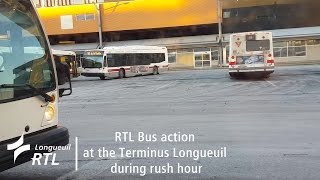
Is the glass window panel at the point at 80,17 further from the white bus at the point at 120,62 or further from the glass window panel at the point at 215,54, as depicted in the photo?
the white bus at the point at 120,62

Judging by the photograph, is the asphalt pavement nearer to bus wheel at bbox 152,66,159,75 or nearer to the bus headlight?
the bus headlight

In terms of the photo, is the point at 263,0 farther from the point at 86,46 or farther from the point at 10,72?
the point at 10,72

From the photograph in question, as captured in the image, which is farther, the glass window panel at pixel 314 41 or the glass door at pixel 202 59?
the glass door at pixel 202 59

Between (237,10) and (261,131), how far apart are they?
47.7 meters

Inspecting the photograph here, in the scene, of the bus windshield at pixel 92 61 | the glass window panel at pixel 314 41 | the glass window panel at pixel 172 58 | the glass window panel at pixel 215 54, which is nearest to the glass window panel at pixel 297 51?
the glass window panel at pixel 314 41

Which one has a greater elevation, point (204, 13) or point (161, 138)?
point (204, 13)

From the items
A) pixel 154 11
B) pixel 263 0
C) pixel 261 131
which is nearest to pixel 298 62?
pixel 263 0

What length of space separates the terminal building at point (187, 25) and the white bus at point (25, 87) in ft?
156

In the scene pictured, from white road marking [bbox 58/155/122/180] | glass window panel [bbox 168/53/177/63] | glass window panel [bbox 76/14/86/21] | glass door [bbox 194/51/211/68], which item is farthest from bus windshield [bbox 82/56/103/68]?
white road marking [bbox 58/155/122/180]

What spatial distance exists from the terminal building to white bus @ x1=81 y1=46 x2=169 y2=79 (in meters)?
12.1

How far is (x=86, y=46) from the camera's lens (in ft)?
199

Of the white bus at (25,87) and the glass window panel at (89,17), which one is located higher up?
the glass window panel at (89,17)

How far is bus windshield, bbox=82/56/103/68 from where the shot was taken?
38594mm

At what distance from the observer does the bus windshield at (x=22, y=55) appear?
552cm
